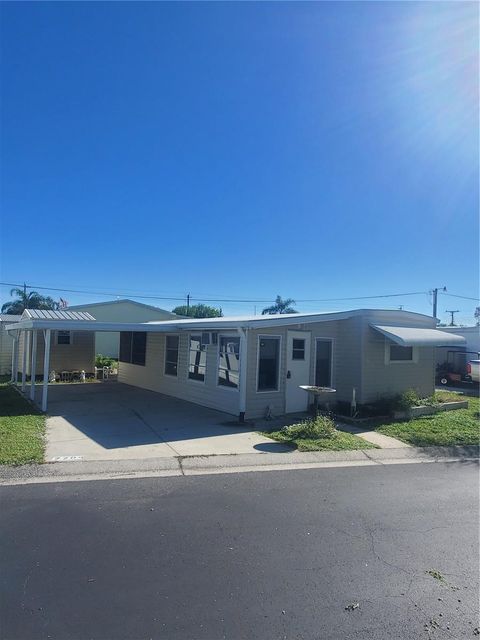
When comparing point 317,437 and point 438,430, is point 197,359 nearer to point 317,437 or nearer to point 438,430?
point 317,437

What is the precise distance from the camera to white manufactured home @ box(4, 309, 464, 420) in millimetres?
10961

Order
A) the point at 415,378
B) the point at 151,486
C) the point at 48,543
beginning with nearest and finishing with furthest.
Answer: the point at 48,543 → the point at 151,486 → the point at 415,378

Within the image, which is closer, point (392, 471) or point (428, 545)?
point (428, 545)

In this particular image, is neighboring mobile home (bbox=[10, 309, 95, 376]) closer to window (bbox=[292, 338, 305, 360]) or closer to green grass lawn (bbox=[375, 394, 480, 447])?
window (bbox=[292, 338, 305, 360])

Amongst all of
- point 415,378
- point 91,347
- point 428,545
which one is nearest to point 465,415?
point 415,378

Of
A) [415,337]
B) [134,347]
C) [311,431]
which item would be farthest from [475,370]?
[134,347]

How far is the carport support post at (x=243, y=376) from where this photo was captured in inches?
409

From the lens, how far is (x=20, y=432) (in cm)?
867

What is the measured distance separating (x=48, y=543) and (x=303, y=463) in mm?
4347

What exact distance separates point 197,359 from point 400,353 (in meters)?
6.24

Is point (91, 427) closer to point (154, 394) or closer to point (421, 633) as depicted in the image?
point (154, 394)

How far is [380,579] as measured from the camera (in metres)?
3.66

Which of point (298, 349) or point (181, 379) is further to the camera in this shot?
→ point (181, 379)

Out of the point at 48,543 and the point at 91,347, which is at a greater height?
the point at 91,347
